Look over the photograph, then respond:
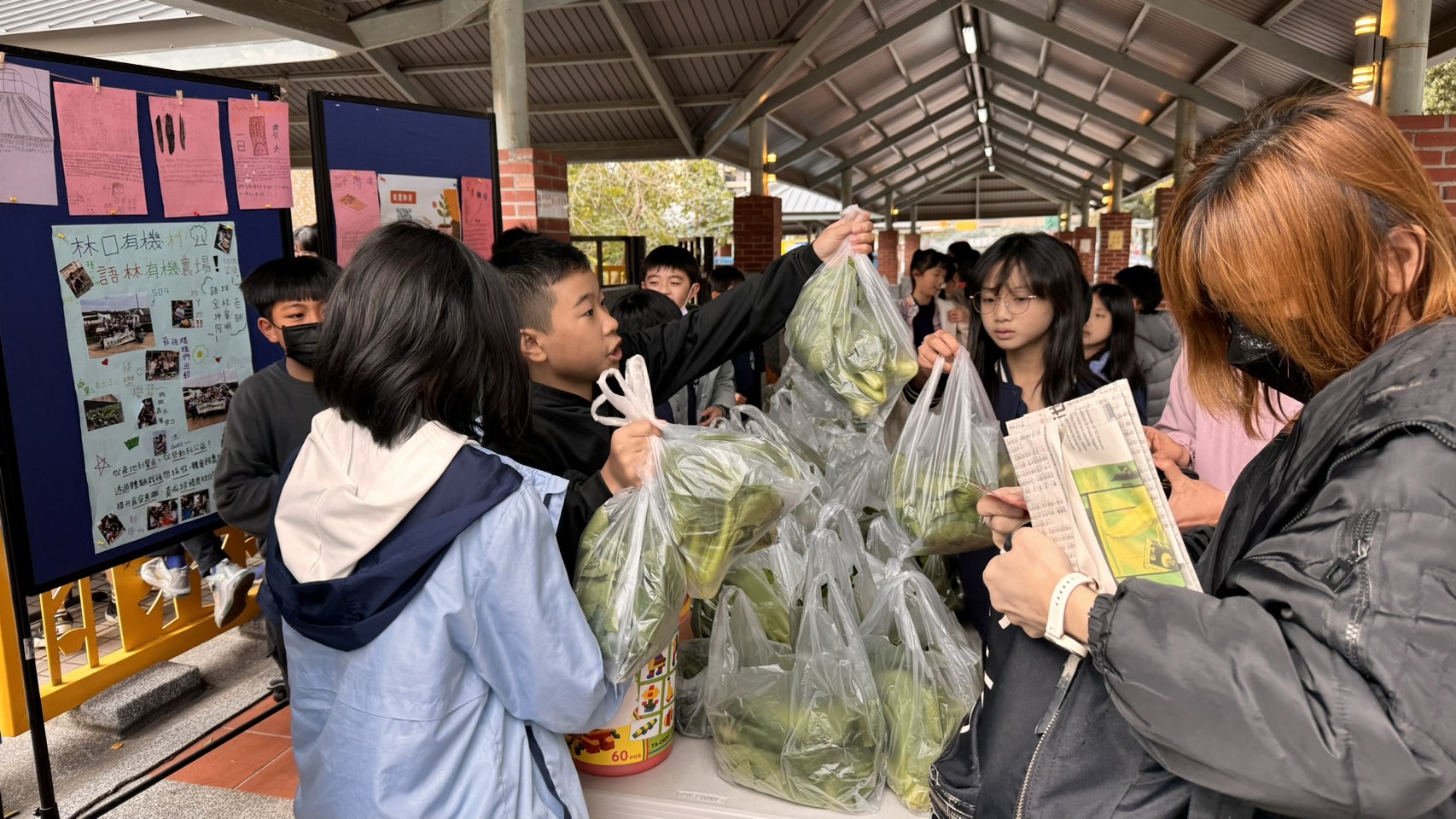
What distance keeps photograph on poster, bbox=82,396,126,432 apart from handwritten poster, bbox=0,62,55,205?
0.49 meters

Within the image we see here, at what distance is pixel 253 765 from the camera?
9.05 feet

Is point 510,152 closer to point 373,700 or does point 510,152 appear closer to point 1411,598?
point 373,700

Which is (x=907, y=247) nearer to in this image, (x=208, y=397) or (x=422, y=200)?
(x=422, y=200)

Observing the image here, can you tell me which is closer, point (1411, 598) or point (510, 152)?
point (1411, 598)

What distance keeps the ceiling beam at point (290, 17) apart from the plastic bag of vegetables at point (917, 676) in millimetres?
4831

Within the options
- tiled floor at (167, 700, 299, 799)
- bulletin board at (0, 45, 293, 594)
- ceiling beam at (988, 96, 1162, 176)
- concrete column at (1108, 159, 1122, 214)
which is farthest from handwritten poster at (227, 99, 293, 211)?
concrete column at (1108, 159, 1122, 214)

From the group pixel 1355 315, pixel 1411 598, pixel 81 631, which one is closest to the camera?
pixel 1411 598

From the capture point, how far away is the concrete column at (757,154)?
10883 millimetres

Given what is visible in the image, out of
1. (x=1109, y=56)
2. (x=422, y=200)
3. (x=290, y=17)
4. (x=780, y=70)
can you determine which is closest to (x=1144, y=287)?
(x=422, y=200)

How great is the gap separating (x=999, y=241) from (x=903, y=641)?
3.98 ft

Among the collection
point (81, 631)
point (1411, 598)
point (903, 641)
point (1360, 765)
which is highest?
point (1411, 598)

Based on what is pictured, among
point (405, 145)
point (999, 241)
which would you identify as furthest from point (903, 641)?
point (405, 145)

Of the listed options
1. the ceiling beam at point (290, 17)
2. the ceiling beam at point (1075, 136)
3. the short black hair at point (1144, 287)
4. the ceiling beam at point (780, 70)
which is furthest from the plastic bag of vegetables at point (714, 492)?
the ceiling beam at point (1075, 136)

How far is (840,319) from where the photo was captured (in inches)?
69.9
